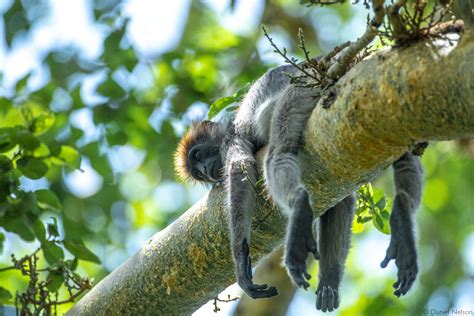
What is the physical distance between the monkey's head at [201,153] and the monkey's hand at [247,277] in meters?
1.64

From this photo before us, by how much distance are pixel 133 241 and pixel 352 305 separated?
4335 millimetres

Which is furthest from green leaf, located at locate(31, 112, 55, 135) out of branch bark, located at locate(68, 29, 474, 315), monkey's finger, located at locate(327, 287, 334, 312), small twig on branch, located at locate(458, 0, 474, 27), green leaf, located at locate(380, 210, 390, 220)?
small twig on branch, located at locate(458, 0, 474, 27)

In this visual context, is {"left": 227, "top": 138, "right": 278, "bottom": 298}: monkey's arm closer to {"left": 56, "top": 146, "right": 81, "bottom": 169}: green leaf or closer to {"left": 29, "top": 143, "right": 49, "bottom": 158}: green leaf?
{"left": 56, "top": 146, "right": 81, "bottom": 169}: green leaf

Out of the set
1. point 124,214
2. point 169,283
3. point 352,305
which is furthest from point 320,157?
point 124,214

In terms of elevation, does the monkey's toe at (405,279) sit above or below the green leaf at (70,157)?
below

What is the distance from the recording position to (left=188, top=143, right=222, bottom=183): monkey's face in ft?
21.9

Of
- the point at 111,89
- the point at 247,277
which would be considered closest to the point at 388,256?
the point at 247,277

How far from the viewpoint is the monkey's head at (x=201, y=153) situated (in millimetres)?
6763

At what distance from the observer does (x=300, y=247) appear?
4.42m

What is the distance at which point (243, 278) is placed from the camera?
16.4 ft

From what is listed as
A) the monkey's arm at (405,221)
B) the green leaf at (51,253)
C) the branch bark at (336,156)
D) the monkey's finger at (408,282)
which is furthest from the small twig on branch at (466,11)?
the green leaf at (51,253)

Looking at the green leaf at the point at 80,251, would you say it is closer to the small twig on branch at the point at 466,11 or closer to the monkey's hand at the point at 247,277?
the monkey's hand at the point at 247,277

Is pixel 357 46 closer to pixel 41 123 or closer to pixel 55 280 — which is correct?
pixel 55 280

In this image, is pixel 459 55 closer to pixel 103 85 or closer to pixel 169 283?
pixel 169 283
